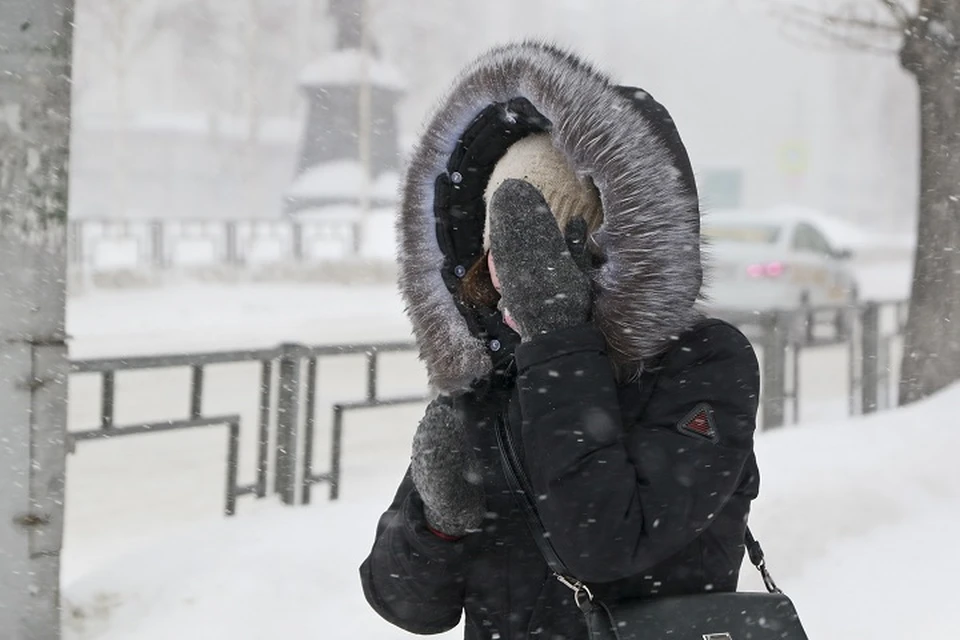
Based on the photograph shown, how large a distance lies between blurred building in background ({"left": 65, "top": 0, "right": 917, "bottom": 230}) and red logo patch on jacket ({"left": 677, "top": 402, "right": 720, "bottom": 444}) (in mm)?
439

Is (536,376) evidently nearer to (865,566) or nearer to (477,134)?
(477,134)

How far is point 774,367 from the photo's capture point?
8570 mm

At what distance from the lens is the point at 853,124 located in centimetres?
7156

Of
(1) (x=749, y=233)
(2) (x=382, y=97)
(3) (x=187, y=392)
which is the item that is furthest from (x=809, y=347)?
(2) (x=382, y=97)

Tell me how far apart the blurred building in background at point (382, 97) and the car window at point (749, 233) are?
8.95ft

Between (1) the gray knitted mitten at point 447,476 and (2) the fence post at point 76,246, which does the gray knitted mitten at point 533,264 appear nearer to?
(1) the gray knitted mitten at point 447,476

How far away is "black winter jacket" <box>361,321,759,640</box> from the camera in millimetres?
1640

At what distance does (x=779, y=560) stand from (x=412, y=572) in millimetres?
3517

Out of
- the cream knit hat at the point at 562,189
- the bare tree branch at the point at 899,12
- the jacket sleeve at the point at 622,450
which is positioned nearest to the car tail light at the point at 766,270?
the bare tree branch at the point at 899,12

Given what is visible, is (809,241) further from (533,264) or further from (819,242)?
(533,264)

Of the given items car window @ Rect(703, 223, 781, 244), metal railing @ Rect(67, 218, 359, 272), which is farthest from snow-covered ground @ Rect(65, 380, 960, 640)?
metal railing @ Rect(67, 218, 359, 272)

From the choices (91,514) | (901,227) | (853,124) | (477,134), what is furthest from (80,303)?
(853,124)

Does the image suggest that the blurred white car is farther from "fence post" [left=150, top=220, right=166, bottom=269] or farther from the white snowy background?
"fence post" [left=150, top=220, right=166, bottom=269]

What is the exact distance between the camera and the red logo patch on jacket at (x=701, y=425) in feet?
5.51
